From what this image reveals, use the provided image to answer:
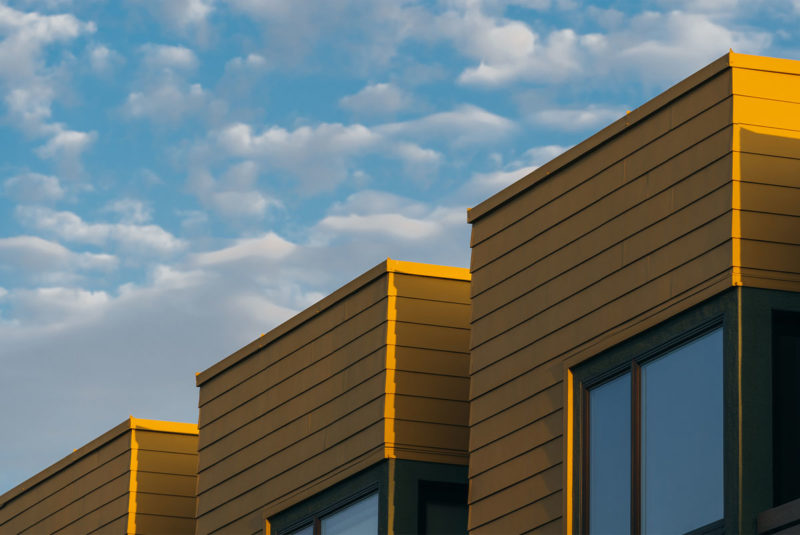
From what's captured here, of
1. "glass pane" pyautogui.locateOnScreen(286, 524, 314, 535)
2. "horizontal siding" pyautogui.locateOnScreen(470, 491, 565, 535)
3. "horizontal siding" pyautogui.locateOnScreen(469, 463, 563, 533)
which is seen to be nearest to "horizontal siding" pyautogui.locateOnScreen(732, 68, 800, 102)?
"horizontal siding" pyautogui.locateOnScreen(469, 463, 563, 533)

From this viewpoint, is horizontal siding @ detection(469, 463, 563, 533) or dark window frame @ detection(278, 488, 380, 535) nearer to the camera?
horizontal siding @ detection(469, 463, 563, 533)

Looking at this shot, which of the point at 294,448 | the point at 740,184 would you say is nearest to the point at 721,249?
the point at 740,184

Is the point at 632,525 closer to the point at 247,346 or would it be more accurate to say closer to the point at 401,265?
the point at 401,265

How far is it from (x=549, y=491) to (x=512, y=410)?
102 centimetres

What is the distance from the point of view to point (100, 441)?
2202 centimetres

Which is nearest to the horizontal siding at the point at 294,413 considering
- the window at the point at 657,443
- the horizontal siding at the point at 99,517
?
the horizontal siding at the point at 99,517

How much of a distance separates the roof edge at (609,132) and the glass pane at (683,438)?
83.2 inches

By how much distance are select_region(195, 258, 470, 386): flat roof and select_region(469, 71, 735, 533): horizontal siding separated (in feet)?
4.07

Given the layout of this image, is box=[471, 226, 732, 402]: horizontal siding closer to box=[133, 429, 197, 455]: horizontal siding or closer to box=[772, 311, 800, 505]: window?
box=[772, 311, 800, 505]: window

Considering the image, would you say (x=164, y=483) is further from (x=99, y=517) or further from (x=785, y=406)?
(x=785, y=406)

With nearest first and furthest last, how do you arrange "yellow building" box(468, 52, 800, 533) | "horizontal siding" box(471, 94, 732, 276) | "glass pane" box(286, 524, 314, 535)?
"yellow building" box(468, 52, 800, 533), "horizontal siding" box(471, 94, 732, 276), "glass pane" box(286, 524, 314, 535)

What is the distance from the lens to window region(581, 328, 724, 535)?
12.2 m

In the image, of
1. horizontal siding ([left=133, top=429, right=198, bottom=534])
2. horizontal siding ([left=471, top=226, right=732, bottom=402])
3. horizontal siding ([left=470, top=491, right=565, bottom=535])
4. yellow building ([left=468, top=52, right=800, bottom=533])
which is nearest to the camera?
yellow building ([left=468, top=52, right=800, bottom=533])

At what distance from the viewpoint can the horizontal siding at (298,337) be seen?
17.0 metres
